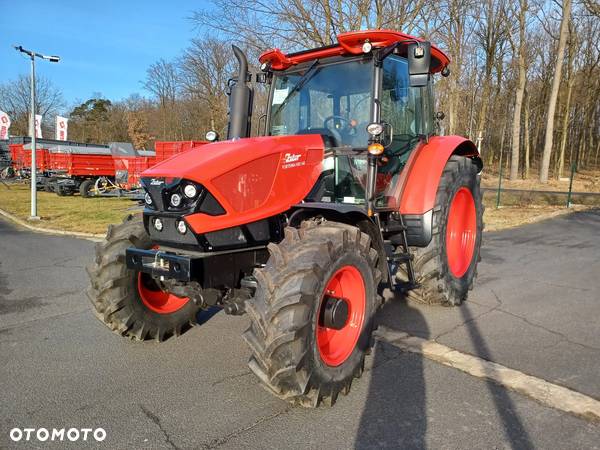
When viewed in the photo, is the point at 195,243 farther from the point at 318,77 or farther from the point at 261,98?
the point at 261,98

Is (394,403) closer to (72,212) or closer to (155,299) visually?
(155,299)

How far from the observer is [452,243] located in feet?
17.8

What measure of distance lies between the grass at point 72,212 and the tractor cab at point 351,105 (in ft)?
18.0

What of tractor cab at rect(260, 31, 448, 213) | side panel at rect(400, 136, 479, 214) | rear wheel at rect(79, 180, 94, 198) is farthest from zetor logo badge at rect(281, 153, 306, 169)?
rear wheel at rect(79, 180, 94, 198)

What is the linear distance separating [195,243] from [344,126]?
5.92ft

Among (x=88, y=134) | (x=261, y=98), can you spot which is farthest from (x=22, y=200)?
(x=88, y=134)

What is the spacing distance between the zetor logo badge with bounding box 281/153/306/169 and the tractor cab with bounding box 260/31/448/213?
35 centimetres

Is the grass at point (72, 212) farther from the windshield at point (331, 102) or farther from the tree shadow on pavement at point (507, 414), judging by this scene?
the tree shadow on pavement at point (507, 414)

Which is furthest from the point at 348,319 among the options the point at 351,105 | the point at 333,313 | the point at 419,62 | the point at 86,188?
the point at 86,188

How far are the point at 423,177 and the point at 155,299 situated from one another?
2.70m

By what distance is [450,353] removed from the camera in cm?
388

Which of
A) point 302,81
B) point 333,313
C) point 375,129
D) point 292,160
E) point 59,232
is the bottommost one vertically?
point 59,232

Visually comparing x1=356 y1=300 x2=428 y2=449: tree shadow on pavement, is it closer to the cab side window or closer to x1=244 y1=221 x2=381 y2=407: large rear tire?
x1=244 y1=221 x2=381 y2=407: large rear tire

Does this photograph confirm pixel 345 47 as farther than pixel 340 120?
No
